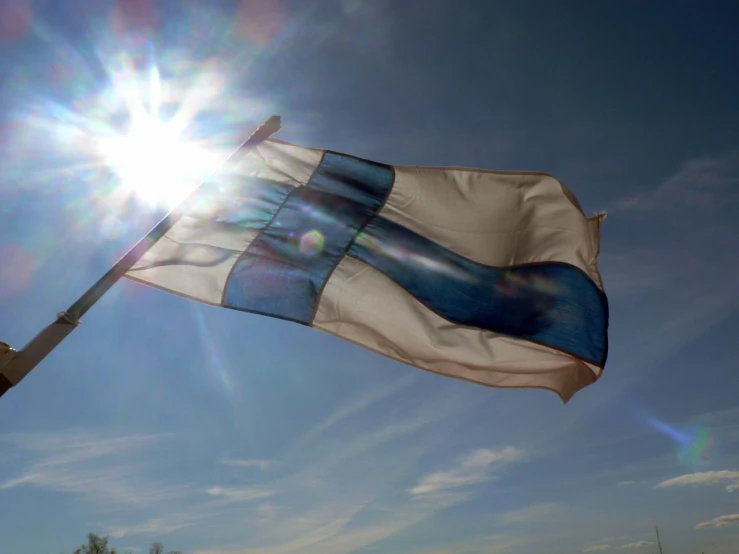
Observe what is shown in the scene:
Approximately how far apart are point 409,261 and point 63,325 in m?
4.41

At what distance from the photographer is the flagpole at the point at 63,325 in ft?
16.5

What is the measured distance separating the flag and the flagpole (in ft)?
4.58

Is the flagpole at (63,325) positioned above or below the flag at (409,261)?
below

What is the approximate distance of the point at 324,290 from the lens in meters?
8.13

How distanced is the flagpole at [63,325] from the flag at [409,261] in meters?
1.40

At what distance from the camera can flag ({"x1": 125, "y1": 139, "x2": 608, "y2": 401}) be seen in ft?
25.7

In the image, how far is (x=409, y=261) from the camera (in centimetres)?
852

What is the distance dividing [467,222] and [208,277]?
3.45m

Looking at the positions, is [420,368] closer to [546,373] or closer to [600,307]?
[546,373]

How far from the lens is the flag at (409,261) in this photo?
785 centimetres

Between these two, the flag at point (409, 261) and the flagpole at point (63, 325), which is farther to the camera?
the flag at point (409, 261)

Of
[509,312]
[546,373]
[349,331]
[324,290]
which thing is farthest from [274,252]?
[546,373]

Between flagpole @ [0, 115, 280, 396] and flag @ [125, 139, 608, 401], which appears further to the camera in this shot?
flag @ [125, 139, 608, 401]

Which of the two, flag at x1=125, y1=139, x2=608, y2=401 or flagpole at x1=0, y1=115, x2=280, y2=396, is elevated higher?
flag at x1=125, y1=139, x2=608, y2=401
